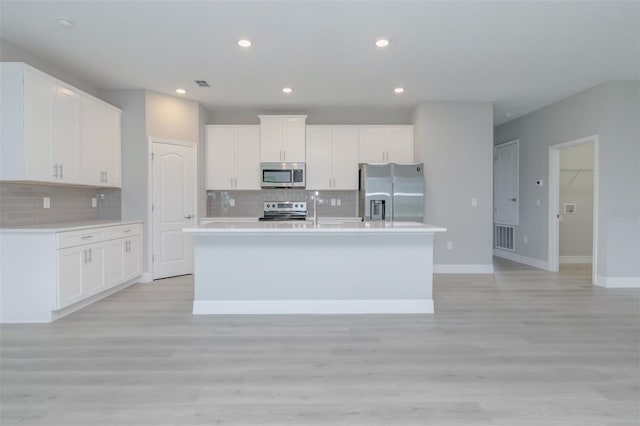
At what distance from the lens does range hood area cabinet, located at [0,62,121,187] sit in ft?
11.2

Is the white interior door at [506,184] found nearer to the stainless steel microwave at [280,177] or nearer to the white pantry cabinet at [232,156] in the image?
the stainless steel microwave at [280,177]

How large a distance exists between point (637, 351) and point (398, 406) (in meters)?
2.15

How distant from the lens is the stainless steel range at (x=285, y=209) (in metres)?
6.29

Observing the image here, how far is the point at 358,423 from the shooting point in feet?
6.25

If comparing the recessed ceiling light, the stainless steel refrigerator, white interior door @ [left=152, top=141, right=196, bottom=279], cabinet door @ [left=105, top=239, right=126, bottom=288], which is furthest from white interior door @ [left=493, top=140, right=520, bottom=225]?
the recessed ceiling light

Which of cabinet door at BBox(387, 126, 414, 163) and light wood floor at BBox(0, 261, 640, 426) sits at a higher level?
cabinet door at BBox(387, 126, 414, 163)

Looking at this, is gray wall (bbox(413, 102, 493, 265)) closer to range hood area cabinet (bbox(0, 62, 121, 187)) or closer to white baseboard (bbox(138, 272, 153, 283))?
white baseboard (bbox(138, 272, 153, 283))

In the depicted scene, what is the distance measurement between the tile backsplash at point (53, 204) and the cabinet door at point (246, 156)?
1.88 metres

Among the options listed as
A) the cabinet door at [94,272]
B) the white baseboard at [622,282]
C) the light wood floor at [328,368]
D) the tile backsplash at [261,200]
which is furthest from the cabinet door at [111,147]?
the white baseboard at [622,282]

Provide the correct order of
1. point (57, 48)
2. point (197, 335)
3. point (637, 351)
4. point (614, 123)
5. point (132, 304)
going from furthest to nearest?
point (614, 123) < point (132, 304) < point (57, 48) < point (197, 335) < point (637, 351)

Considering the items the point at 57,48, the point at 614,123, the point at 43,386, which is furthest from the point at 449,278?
the point at 57,48

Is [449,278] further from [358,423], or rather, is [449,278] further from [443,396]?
[358,423]

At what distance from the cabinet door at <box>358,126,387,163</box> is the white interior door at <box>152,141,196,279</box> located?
278 cm

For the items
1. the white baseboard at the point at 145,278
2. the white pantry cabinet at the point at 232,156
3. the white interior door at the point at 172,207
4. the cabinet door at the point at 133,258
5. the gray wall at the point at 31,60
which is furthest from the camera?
the white pantry cabinet at the point at 232,156
